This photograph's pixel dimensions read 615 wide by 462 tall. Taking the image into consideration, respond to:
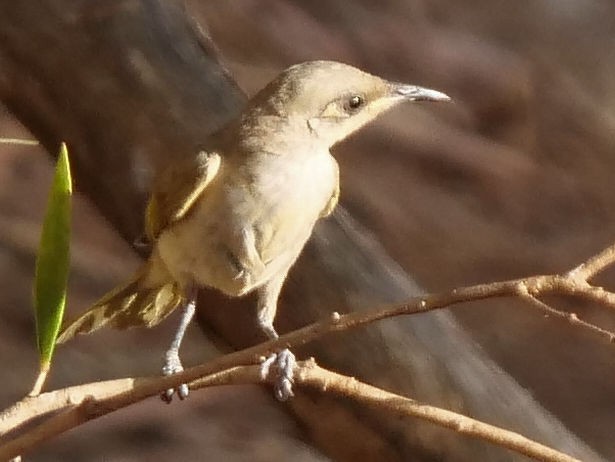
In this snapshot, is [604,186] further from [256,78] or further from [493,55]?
[256,78]

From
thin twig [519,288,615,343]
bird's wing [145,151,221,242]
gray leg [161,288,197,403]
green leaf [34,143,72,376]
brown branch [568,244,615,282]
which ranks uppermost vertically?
brown branch [568,244,615,282]

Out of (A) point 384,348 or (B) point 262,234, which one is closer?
(B) point 262,234

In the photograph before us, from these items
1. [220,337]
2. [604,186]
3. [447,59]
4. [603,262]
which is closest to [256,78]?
[447,59]

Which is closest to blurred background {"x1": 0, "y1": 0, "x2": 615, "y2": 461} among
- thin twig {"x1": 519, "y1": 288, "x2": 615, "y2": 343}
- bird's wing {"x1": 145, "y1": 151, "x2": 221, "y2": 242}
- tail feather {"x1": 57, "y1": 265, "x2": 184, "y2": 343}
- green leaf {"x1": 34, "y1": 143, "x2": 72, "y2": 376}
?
tail feather {"x1": 57, "y1": 265, "x2": 184, "y2": 343}

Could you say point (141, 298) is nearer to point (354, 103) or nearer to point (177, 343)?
point (177, 343)

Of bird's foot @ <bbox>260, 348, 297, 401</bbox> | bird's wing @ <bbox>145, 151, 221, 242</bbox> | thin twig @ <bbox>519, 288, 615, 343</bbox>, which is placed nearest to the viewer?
thin twig @ <bbox>519, 288, 615, 343</bbox>

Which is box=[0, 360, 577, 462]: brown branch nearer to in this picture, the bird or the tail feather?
the bird
